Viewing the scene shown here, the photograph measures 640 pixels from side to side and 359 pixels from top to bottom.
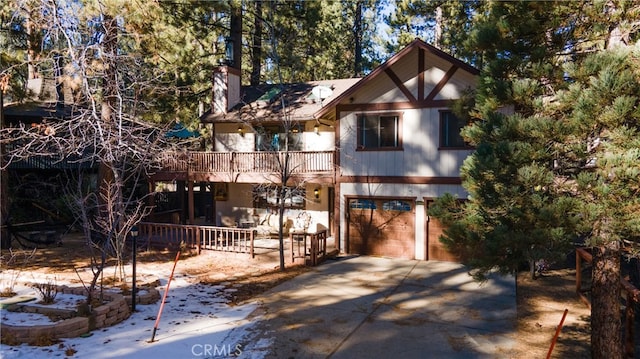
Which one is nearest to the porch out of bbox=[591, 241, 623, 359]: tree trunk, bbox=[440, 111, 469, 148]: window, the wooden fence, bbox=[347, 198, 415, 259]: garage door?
the wooden fence

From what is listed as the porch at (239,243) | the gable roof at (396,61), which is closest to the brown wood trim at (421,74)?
the gable roof at (396,61)

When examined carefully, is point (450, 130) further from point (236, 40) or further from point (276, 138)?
point (236, 40)

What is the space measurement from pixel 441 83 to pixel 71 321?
12217mm

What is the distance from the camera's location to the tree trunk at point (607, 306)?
6.85 m

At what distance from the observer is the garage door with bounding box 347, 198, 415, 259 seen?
597 inches

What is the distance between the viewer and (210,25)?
2162 cm

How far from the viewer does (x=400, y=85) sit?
15.1 m

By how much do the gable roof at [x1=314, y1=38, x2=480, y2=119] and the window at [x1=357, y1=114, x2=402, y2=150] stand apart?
105 centimetres

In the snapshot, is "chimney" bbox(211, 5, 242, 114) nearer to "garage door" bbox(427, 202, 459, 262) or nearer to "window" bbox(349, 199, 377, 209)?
"window" bbox(349, 199, 377, 209)

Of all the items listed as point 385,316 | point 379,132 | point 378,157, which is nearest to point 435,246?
point 378,157

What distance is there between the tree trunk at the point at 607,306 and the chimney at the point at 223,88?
629 inches

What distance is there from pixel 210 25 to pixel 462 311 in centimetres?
1812

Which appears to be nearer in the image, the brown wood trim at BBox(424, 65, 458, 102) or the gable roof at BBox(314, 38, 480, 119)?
the gable roof at BBox(314, 38, 480, 119)

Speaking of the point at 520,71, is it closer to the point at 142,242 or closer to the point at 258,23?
the point at 142,242
